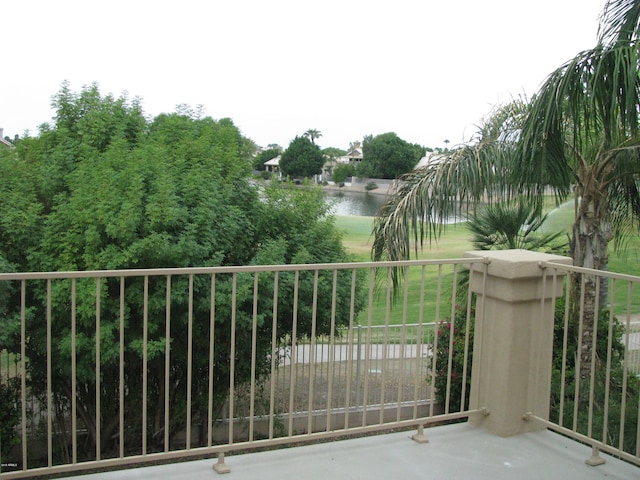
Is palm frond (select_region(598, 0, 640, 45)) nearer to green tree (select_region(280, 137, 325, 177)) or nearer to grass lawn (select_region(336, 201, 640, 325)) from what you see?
grass lawn (select_region(336, 201, 640, 325))

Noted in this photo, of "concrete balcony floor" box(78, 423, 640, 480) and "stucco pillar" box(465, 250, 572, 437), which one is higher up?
"stucco pillar" box(465, 250, 572, 437)

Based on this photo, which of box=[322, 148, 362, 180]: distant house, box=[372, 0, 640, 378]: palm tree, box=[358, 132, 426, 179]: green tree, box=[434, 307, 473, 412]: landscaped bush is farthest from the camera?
box=[322, 148, 362, 180]: distant house

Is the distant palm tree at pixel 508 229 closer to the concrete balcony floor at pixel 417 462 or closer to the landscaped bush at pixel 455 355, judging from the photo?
the landscaped bush at pixel 455 355

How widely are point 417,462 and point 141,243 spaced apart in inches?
229

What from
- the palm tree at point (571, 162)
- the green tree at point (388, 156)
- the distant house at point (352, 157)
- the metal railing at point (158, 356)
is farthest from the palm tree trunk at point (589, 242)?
the distant house at point (352, 157)

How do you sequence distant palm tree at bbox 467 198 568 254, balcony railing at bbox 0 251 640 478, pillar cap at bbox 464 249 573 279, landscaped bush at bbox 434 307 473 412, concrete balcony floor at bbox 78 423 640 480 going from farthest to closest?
distant palm tree at bbox 467 198 568 254, landscaped bush at bbox 434 307 473 412, balcony railing at bbox 0 251 640 478, pillar cap at bbox 464 249 573 279, concrete balcony floor at bbox 78 423 640 480

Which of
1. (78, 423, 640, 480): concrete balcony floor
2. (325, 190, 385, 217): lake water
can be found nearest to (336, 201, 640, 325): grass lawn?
(325, 190, 385, 217): lake water

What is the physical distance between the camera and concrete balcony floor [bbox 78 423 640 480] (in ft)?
11.0

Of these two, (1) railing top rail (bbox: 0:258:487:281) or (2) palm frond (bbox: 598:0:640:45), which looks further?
(2) palm frond (bbox: 598:0:640:45)

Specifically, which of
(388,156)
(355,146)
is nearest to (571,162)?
(388,156)

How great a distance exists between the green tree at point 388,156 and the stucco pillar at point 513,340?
123 feet

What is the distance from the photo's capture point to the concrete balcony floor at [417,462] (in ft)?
11.0

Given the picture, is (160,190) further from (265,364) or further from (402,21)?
(402,21)

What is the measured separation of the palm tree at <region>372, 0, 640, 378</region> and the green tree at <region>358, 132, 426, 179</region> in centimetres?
3147
